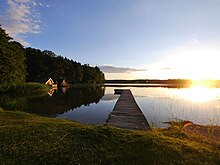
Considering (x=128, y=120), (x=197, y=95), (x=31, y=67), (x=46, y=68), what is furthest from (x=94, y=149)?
(x=46, y=68)

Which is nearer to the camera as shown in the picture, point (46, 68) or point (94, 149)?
point (94, 149)

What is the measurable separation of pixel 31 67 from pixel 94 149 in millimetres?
68215

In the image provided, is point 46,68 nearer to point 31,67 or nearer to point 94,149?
point 31,67

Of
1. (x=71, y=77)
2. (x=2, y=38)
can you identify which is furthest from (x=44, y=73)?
(x=2, y=38)

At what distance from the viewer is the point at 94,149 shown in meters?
4.83

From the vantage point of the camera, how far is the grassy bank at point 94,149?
4355mm

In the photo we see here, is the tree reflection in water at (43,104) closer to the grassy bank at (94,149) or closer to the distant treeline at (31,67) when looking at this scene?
the distant treeline at (31,67)

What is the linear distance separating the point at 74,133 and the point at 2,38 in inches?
1055

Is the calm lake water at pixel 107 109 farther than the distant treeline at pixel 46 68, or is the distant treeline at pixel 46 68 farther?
the distant treeline at pixel 46 68

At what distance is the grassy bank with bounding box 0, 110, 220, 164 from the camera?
436cm

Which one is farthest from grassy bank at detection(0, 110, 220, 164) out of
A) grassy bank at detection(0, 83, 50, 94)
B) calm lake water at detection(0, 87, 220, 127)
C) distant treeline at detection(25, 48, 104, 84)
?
distant treeline at detection(25, 48, 104, 84)

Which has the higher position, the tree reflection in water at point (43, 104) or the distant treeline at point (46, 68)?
the distant treeline at point (46, 68)

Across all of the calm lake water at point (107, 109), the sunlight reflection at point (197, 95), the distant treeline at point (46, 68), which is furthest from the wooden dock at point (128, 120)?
the distant treeline at point (46, 68)

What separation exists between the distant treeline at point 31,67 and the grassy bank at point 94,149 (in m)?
24.2
